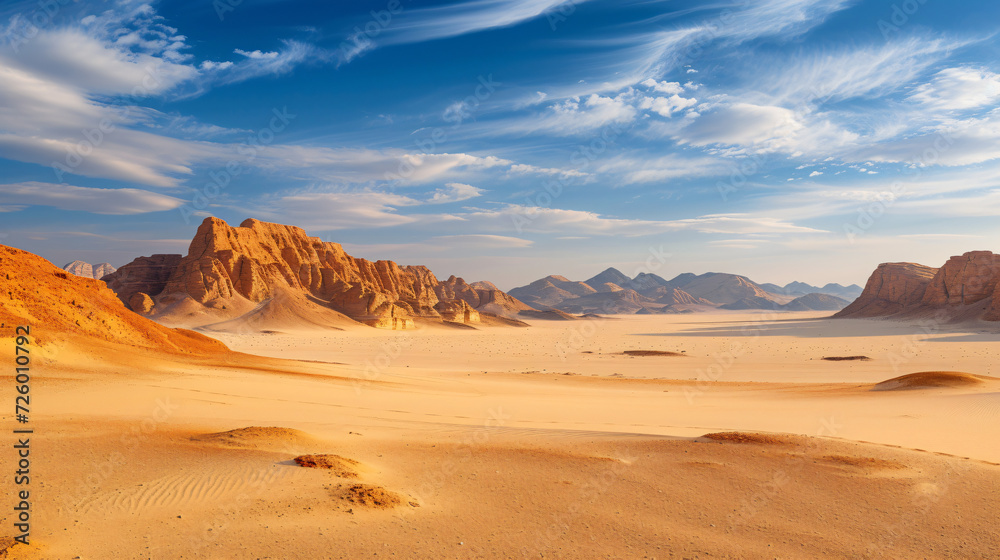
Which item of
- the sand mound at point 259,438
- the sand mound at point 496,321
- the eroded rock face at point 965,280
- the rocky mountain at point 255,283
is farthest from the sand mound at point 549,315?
the sand mound at point 259,438

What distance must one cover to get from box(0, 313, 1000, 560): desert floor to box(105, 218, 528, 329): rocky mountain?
59136mm

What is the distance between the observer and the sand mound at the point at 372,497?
6586mm

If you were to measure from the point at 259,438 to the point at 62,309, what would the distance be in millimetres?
15221

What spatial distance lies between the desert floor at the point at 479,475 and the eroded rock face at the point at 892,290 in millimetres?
114274

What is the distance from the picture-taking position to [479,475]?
8.25 metres

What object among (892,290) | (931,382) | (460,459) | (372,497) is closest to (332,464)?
(372,497)

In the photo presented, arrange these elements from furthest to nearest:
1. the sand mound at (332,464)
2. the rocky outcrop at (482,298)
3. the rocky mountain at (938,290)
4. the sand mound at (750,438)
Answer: the rocky outcrop at (482,298), the rocky mountain at (938,290), the sand mound at (750,438), the sand mound at (332,464)

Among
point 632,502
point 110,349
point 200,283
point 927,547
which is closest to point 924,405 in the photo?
point 927,547

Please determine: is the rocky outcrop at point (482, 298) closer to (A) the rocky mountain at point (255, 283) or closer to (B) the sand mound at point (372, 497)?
(A) the rocky mountain at point (255, 283)

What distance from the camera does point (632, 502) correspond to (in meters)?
7.23

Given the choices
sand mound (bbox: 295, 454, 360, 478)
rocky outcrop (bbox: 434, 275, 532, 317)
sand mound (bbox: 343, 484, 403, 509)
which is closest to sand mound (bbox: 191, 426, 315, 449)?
sand mound (bbox: 295, 454, 360, 478)

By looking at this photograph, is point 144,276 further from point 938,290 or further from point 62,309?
point 938,290

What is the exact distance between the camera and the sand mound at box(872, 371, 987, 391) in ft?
67.5

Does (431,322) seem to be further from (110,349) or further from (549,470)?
(549,470)
